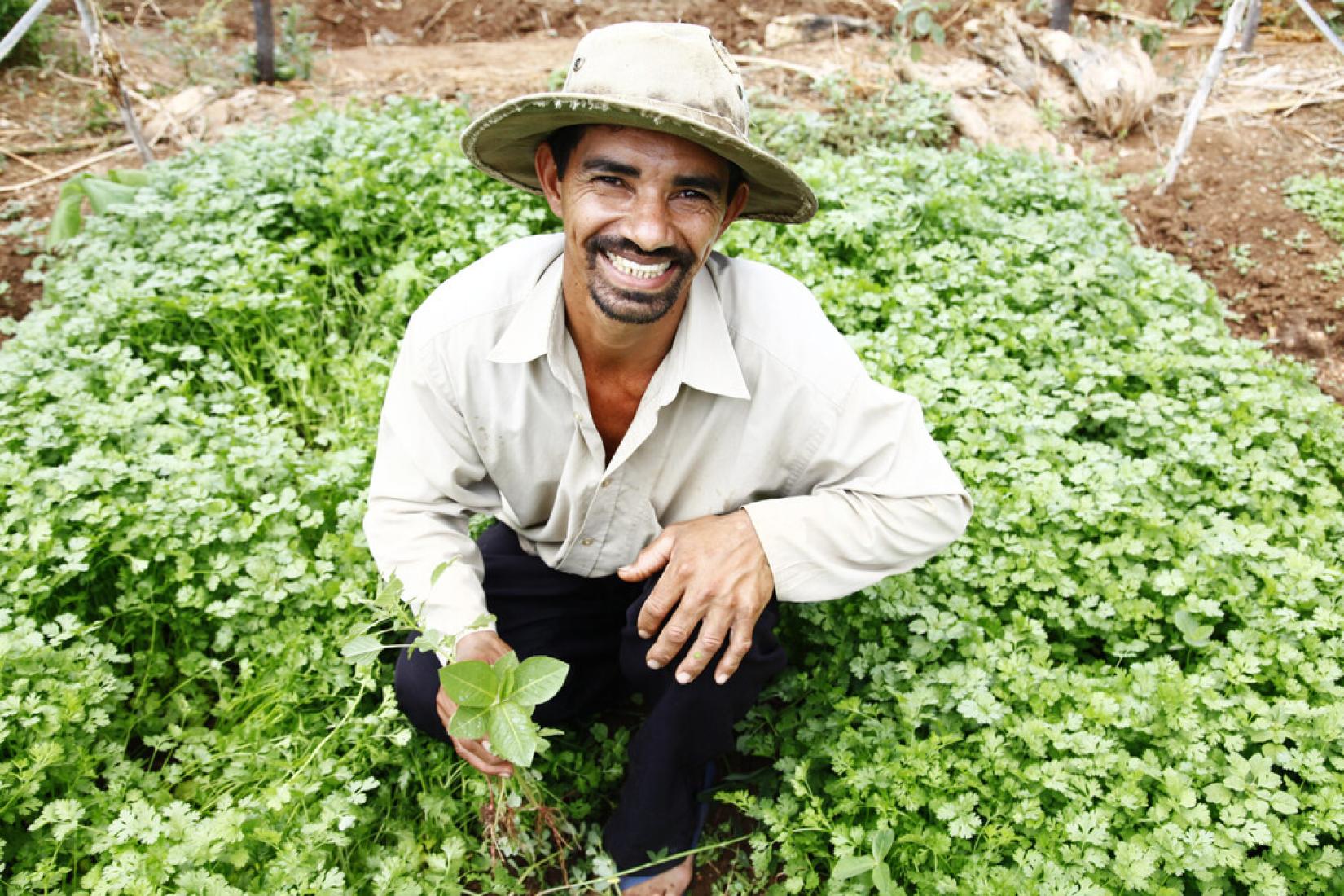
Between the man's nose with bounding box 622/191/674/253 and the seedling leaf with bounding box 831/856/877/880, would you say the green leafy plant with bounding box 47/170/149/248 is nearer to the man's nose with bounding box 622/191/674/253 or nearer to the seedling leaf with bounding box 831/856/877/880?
the man's nose with bounding box 622/191/674/253

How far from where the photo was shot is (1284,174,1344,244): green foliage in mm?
4918

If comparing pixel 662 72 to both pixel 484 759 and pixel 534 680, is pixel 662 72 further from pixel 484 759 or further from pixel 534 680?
pixel 484 759

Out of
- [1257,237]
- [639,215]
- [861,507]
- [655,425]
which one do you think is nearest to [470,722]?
[655,425]

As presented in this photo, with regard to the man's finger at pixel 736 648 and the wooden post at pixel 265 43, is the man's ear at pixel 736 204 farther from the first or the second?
the wooden post at pixel 265 43

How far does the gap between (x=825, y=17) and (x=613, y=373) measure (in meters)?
6.01

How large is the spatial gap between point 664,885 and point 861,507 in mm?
1202

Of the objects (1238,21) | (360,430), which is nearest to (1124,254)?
(1238,21)

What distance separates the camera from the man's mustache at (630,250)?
2.05 meters

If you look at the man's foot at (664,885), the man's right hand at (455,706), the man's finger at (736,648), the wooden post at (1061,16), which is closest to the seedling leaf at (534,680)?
the man's right hand at (455,706)

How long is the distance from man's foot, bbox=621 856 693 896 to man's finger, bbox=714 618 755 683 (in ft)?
2.42

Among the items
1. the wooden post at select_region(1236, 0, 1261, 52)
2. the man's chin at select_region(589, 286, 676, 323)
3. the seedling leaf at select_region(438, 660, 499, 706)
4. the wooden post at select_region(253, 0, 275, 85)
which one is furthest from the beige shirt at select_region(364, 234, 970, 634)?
the wooden post at select_region(1236, 0, 1261, 52)

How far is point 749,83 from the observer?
645cm

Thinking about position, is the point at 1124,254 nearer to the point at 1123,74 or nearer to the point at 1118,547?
the point at 1118,547

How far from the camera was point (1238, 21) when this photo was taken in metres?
4.72
